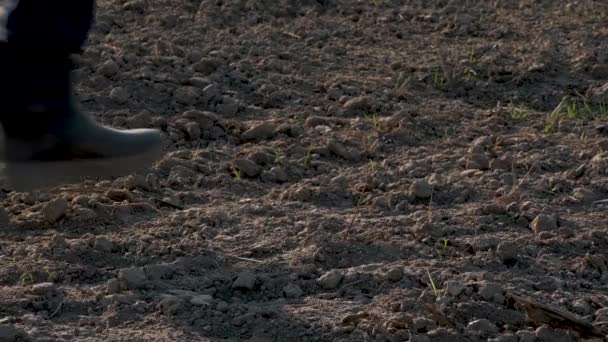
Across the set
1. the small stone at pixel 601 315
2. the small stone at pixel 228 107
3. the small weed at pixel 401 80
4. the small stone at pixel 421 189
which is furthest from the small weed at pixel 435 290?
the small weed at pixel 401 80

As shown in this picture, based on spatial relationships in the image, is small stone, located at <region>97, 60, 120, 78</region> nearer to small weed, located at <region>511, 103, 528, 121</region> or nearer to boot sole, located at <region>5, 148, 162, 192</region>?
boot sole, located at <region>5, 148, 162, 192</region>

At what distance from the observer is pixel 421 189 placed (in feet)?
11.5

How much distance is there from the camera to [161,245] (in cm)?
319

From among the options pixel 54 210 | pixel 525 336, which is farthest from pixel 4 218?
pixel 525 336

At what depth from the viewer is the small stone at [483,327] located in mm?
2840

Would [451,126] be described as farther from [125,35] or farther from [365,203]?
[125,35]

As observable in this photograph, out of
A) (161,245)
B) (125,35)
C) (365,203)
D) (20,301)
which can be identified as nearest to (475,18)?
(125,35)

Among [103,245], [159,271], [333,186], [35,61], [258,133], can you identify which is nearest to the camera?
[35,61]

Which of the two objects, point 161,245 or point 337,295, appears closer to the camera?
point 337,295

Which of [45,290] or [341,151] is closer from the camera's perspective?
[45,290]

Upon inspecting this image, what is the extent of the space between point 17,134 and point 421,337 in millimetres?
1064

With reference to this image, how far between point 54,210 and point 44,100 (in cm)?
47

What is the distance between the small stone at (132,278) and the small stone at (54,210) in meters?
0.40

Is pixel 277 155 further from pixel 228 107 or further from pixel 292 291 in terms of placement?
Answer: pixel 292 291
